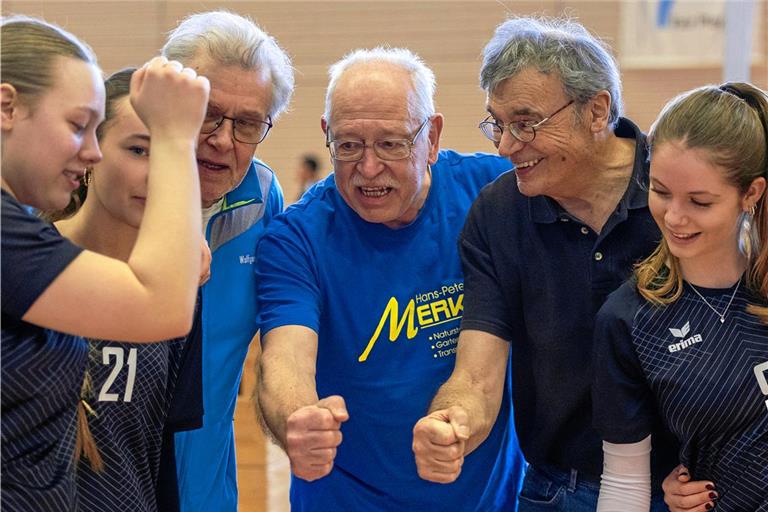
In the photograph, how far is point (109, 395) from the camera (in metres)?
1.86

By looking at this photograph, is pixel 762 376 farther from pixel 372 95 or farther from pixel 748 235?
pixel 372 95

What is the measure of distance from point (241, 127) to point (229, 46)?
8.1 inches

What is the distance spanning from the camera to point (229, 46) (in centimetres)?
244

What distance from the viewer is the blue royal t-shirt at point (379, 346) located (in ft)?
8.21

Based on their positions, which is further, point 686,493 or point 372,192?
point 372,192

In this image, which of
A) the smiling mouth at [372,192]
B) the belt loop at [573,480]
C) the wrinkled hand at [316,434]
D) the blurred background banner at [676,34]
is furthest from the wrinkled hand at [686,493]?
the blurred background banner at [676,34]

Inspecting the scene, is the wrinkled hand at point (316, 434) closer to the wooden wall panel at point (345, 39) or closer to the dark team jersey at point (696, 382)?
the dark team jersey at point (696, 382)

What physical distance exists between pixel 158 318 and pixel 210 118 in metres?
1.05

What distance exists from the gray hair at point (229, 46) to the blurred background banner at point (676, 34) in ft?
25.3

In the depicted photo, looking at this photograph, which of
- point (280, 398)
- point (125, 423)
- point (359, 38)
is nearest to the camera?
point (125, 423)

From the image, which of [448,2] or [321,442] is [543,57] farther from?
[448,2]

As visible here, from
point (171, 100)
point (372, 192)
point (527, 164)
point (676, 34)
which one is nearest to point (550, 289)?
point (527, 164)

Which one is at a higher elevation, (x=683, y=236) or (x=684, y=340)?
(x=683, y=236)

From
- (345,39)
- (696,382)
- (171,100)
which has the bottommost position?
(345,39)
